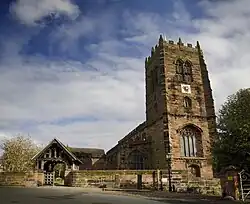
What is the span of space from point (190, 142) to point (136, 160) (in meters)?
9.07

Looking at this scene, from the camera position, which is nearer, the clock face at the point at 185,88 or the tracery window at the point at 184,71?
the clock face at the point at 185,88

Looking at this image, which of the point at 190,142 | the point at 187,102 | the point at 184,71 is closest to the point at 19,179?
the point at 190,142

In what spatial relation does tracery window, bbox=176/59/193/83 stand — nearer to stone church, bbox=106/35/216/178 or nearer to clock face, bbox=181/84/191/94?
stone church, bbox=106/35/216/178

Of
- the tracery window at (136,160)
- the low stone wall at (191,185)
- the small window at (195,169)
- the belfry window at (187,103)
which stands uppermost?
the belfry window at (187,103)

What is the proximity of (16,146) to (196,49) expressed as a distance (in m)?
37.1

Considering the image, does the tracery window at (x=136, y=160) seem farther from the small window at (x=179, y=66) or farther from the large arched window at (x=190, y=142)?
the small window at (x=179, y=66)

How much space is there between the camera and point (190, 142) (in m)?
47.2

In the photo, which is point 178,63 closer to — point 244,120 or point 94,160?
point 244,120

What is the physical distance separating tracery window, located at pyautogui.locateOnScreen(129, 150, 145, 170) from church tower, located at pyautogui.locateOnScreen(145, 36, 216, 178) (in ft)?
6.49

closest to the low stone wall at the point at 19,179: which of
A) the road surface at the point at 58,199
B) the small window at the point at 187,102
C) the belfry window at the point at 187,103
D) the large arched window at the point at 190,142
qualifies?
the road surface at the point at 58,199

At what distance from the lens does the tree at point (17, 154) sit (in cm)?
5299

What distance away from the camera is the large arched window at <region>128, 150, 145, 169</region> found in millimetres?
48594

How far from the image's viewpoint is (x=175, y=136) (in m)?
45.8

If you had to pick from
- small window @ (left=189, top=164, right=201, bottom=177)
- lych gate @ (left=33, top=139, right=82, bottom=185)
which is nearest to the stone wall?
small window @ (left=189, top=164, right=201, bottom=177)
